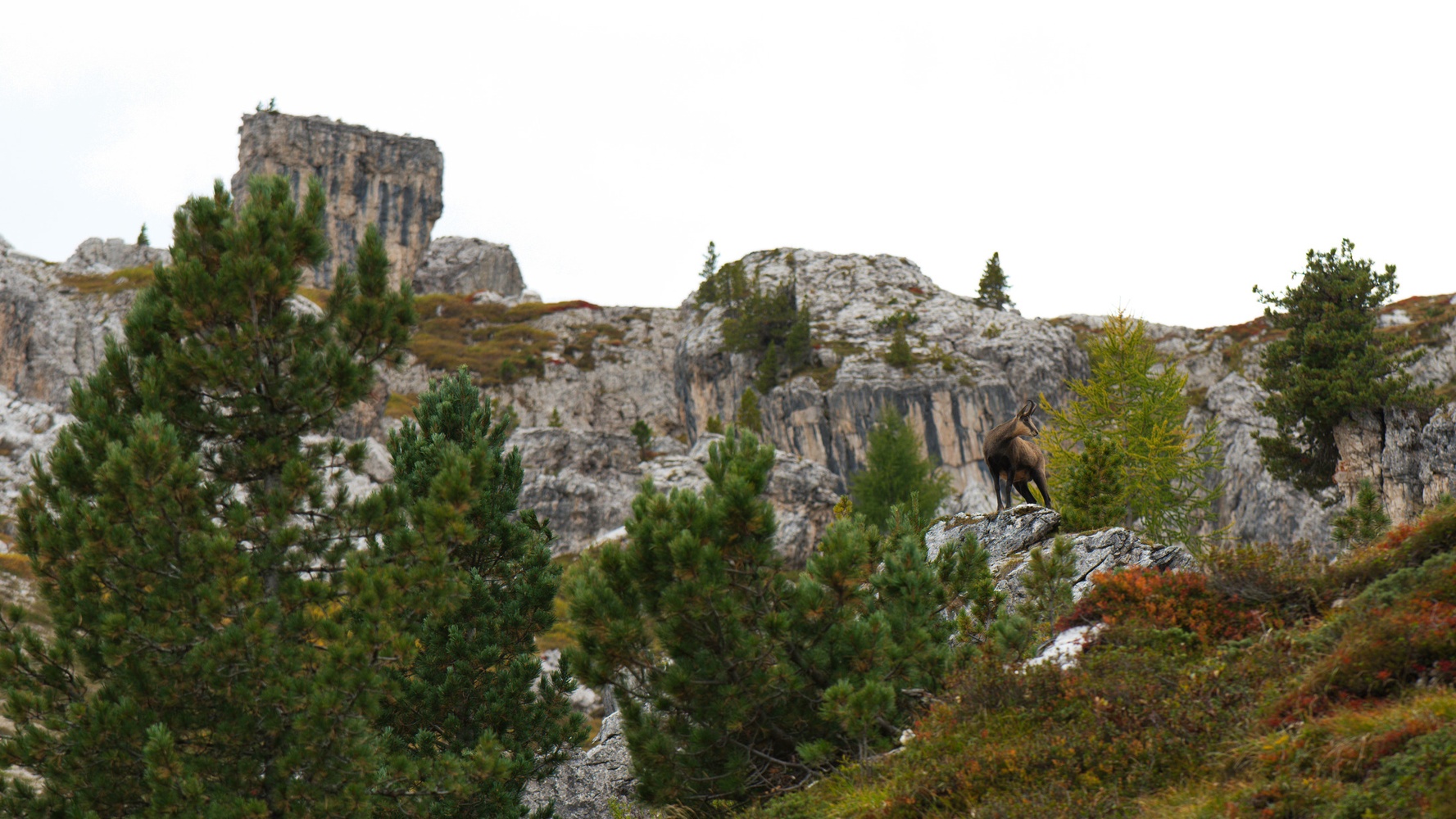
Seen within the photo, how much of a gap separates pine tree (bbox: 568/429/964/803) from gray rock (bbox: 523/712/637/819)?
943 cm

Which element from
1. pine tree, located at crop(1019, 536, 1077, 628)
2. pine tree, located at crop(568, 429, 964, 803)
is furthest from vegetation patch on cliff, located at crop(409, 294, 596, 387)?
pine tree, located at crop(568, 429, 964, 803)

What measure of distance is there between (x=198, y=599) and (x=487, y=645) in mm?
7413

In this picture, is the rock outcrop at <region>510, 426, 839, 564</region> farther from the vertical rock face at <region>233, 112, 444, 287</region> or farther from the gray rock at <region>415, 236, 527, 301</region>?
the gray rock at <region>415, 236, 527, 301</region>

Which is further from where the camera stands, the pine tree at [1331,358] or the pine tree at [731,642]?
the pine tree at [1331,358]

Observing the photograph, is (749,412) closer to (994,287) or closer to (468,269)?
(994,287)

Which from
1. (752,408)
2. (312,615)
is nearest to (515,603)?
(312,615)

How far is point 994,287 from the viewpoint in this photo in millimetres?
111938

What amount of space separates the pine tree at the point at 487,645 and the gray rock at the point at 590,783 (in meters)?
2.85

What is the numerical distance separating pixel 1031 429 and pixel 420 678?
607 inches

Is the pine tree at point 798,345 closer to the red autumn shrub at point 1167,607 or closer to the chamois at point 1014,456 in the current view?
the chamois at point 1014,456

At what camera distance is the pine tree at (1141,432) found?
29.3 metres

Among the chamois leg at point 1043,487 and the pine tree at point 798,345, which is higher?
the pine tree at point 798,345

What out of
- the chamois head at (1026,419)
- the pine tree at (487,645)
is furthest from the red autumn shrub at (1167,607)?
the pine tree at (487,645)

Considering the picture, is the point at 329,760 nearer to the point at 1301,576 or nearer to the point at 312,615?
the point at 312,615
